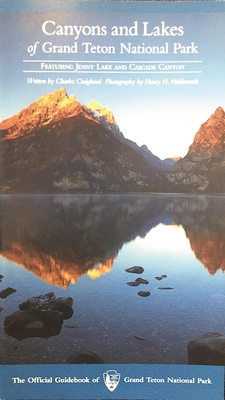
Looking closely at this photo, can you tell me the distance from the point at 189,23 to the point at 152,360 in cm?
181

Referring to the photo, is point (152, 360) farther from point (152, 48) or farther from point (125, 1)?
point (125, 1)

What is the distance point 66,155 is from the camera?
1.88m

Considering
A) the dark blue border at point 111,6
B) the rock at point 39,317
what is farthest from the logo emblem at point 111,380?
the dark blue border at point 111,6

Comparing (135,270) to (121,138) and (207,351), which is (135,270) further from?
(121,138)

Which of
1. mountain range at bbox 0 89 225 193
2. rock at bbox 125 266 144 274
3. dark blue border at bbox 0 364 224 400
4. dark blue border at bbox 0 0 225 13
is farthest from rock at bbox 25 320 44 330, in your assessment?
dark blue border at bbox 0 0 225 13

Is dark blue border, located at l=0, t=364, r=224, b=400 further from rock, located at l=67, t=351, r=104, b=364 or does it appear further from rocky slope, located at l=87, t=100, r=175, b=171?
rocky slope, located at l=87, t=100, r=175, b=171

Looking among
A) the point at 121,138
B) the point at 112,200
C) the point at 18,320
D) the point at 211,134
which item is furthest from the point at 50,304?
the point at 211,134

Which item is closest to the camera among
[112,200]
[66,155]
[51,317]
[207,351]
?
[207,351]

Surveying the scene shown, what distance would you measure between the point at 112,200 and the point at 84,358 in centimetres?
91

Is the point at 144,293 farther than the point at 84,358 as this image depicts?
Yes

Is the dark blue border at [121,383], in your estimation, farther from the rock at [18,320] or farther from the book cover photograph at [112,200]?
the rock at [18,320]

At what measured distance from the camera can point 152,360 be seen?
5.59 ft

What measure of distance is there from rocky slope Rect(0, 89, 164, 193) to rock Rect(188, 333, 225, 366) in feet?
3.04

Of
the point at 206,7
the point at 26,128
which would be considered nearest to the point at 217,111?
the point at 206,7
